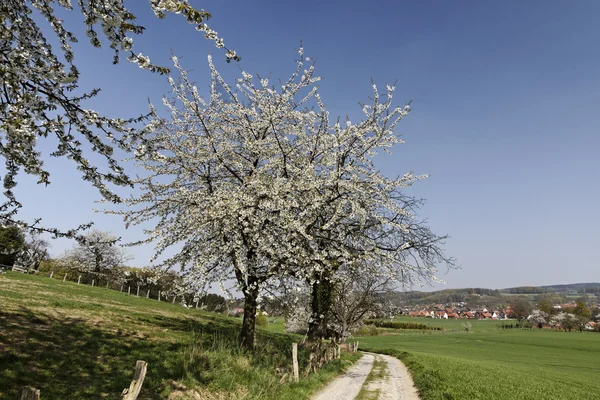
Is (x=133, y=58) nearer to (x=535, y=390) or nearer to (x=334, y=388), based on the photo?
(x=334, y=388)

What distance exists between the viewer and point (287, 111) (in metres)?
16.0

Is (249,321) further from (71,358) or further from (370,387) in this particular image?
(71,358)

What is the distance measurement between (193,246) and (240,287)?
273 centimetres

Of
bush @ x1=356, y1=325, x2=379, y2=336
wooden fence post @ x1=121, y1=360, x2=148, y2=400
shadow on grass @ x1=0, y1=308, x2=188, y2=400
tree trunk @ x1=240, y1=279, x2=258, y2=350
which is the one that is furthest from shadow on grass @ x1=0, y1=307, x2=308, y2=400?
bush @ x1=356, y1=325, x2=379, y2=336

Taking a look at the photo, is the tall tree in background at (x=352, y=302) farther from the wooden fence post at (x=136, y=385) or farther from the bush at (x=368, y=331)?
the bush at (x=368, y=331)

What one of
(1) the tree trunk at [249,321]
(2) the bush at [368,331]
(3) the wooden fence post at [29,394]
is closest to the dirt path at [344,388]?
(1) the tree trunk at [249,321]

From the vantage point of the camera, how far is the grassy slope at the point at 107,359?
845 cm

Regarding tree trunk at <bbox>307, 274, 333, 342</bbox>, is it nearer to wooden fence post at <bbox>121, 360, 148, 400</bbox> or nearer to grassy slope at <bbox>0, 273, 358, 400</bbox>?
grassy slope at <bbox>0, 273, 358, 400</bbox>

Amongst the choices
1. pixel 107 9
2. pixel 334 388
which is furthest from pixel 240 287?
pixel 107 9

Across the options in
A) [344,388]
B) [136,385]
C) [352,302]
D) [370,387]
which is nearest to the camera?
[136,385]

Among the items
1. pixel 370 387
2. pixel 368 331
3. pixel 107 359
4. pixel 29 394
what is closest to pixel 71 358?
pixel 107 359

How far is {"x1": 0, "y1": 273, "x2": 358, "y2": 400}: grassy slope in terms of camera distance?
8.45 meters

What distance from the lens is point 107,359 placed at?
10.3m

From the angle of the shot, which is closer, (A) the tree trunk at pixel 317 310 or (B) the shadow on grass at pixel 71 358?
(B) the shadow on grass at pixel 71 358
